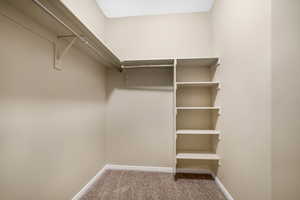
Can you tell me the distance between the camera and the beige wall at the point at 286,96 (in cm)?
109

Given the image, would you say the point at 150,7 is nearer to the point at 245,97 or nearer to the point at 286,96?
the point at 245,97

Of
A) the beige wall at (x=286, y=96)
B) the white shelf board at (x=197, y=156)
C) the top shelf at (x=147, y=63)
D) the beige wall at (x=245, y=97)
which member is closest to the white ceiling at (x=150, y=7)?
the beige wall at (x=245, y=97)

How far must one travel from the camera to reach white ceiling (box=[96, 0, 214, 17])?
7.91 ft

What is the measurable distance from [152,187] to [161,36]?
242 cm

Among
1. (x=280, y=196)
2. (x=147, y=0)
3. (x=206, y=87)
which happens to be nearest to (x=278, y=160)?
(x=280, y=196)

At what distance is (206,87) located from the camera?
260 cm

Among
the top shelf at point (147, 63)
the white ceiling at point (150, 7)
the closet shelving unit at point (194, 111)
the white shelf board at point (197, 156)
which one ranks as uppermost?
the white ceiling at point (150, 7)

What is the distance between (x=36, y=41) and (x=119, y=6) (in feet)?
5.51

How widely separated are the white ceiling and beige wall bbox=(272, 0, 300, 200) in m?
1.61

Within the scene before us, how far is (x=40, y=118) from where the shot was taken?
4.28ft

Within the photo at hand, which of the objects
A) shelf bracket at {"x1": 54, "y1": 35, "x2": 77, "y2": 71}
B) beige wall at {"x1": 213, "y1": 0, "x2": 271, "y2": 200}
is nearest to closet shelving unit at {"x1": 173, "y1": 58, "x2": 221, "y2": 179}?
beige wall at {"x1": 213, "y1": 0, "x2": 271, "y2": 200}

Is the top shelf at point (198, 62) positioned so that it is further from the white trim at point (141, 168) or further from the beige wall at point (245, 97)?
the white trim at point (141, 168)

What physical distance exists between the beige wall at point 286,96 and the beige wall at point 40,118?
184 cm

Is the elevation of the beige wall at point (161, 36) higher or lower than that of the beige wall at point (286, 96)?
higher
